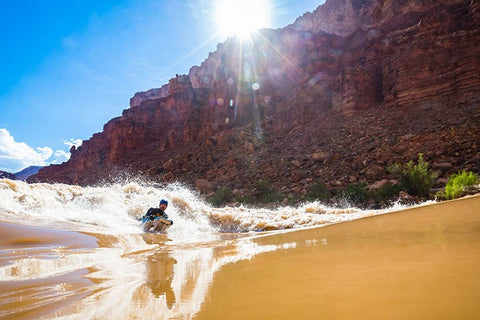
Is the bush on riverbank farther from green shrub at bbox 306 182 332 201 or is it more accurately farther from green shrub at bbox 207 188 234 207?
green shrub at bbox 207 188 234 207

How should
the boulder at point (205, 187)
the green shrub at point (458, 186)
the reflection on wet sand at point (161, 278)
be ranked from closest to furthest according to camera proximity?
the reflection on wet sand at point (161, 278) → the green shrub at point (458, 186) → the boulder at point (205, 187)

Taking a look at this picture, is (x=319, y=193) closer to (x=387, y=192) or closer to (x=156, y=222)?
(x=387, y=192)

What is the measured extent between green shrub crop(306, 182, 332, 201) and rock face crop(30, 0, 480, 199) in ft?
4.99

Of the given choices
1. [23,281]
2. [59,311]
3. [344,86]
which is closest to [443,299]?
[59,311]

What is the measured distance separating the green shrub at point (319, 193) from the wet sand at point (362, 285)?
12781 millimetres

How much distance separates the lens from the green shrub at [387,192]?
39.0ft

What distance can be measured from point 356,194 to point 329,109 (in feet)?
58.0

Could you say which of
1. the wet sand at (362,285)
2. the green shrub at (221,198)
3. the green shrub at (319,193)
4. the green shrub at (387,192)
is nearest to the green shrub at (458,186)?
the green shrub at (387,192)

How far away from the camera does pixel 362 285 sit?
52.5 inches

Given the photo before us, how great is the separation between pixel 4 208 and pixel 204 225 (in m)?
5.60

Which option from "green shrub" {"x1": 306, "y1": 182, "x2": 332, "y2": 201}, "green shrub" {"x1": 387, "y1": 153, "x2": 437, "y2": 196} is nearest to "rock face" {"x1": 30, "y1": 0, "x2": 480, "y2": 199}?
"green shrub" {"x1": 306, "y1": 182, "x2": 332, "y2": 201}

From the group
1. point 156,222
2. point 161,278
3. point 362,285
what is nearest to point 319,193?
point 156,222

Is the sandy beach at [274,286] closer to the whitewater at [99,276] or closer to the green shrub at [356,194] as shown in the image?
the whitewater at [99,276]

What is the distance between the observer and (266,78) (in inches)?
1652
